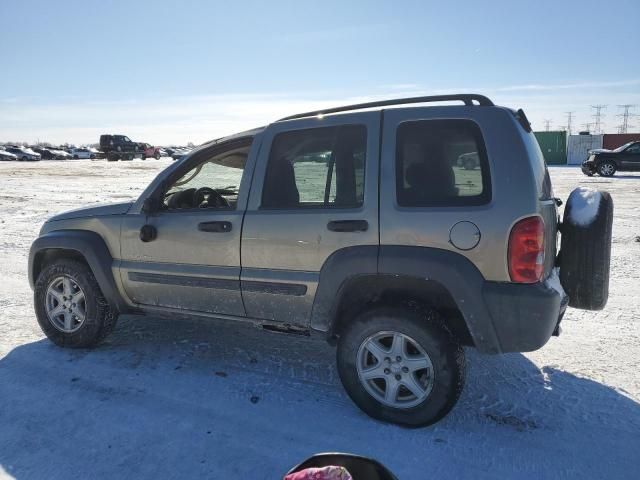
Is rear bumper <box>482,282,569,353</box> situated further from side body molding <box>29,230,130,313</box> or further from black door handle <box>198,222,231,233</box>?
side body molding <box>29,230,130,313</box>

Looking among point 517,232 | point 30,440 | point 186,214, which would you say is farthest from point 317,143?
point 30,440

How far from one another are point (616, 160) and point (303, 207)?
23.5 metres

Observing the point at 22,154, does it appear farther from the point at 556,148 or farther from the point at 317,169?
the point at 317,169

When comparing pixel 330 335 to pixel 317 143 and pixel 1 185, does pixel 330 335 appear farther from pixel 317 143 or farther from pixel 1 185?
pixel 1 185

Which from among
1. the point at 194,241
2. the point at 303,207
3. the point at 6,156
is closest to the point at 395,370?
the point at 303,207

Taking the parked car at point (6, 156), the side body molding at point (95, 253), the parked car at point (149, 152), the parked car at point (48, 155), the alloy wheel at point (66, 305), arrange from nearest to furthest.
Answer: the side body molding at point (95, 253) < the alloy wheel at point (66, 305) < the parked car at point (6, 156) < the parked car at point (149, 152) < the parked car at point (48, 155)

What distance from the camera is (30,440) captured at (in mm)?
2836

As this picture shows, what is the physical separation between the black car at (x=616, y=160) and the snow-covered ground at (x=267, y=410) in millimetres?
20487

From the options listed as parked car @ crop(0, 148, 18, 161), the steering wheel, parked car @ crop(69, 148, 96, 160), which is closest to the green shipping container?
the steering wheel

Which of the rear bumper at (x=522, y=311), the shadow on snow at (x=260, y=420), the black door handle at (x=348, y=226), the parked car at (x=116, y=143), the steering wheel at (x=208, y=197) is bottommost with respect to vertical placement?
the shadow on snow at (x=260, y=420)

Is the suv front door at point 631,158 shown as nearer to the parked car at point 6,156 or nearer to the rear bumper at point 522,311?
Answer: the rear bumper at point 522,311

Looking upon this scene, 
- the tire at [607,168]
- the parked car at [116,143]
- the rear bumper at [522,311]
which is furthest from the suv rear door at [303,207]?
the parked car at [116,143]

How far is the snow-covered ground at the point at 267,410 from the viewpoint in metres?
2.66

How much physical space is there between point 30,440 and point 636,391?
3814mm
